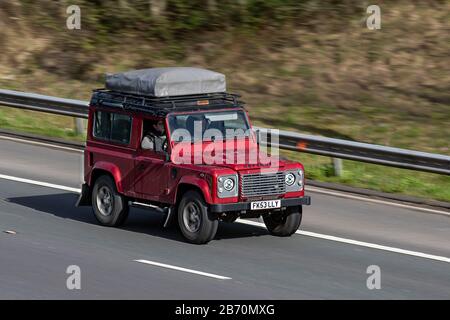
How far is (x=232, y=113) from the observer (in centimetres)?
1569

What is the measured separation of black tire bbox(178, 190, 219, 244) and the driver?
891 millimetres

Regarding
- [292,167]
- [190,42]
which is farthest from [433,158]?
[190,42]

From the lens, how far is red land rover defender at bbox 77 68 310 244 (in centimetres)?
1467

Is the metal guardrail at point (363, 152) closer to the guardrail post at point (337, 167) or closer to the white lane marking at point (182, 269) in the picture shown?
the guardrail post at point (337, 167)

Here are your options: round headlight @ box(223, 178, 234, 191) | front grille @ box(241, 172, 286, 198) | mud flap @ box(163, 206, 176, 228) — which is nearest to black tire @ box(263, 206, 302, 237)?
front grille @ box(241, 172, 286, 198)

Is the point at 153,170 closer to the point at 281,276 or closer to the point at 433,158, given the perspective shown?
the point at 281,276

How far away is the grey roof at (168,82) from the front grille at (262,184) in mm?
1724

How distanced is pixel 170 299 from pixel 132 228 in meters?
3.79

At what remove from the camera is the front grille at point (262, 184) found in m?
14.7

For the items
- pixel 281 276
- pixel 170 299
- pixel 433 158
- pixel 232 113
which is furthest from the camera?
pixel 433 158

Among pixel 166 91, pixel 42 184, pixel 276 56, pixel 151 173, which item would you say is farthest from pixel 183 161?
pixel 276 56

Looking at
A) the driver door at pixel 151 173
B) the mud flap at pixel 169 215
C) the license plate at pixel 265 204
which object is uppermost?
the driver door at pixel 151 173

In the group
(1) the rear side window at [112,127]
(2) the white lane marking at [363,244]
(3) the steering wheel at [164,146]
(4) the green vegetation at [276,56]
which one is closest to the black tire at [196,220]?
(3) the steering wheel at [164,146]

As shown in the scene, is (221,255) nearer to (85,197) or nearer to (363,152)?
(85,197)
